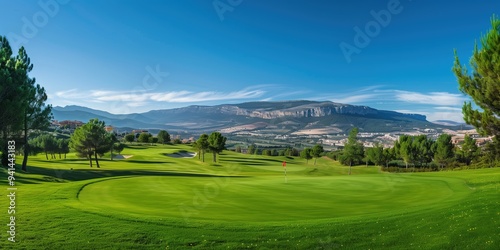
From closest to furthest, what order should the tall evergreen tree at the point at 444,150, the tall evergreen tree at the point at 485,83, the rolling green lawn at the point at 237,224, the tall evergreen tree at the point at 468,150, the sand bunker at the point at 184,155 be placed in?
the rolling green lawn at the point at 237,224 → the tall evergreen tree at the point at 485,83 → the tall evergreen tree at the point at 444,150 → the tall evergreen tree at the point at 468,150 → the sand bunker at the point at 184,155

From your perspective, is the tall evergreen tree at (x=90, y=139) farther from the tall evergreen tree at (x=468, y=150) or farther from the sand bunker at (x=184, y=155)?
the tall evergreen tree at (x=468, y=150)

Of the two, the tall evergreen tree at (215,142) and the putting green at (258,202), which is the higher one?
the tall evergreen tree at (215,142)

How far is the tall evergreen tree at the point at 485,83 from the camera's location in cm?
2261

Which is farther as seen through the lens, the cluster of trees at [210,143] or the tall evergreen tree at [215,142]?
the tall evergreen tree at [215,142]

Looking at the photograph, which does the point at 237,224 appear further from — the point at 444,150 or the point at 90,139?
the point at 444,150

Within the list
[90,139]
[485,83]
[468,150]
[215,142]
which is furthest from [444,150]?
[90,139]

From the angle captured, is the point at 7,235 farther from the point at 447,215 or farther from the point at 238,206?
the point at 447,215

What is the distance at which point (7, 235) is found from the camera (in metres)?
13.4

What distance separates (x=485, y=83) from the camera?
24.5 meters

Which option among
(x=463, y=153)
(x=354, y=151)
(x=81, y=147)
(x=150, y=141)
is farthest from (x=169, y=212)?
(x=150, y=141)

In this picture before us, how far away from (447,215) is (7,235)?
20002mm

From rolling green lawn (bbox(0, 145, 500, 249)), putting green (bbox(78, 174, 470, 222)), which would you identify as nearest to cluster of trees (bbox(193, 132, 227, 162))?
putting green (bbox(78, 174, 470, 222))

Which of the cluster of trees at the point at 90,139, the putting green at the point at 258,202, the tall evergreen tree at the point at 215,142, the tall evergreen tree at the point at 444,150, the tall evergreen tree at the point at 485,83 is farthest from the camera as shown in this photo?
the tall evergreen tree at the point at 444,150

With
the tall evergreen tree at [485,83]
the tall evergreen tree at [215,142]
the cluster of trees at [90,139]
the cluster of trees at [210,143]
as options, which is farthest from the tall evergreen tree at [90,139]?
the tall evergreen tree at [485,83]
